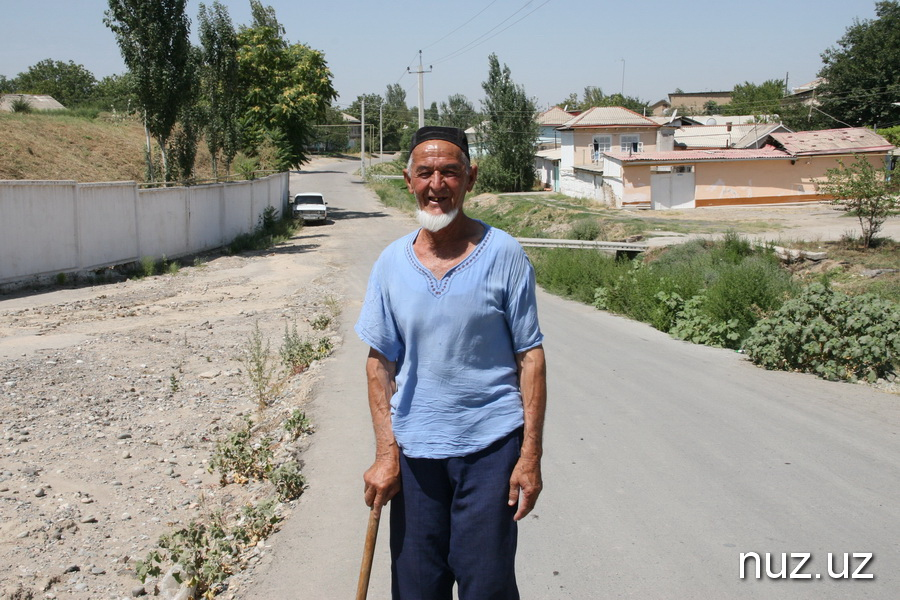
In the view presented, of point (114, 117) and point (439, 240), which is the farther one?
point (114, 117)

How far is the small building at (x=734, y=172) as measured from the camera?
1528 inches

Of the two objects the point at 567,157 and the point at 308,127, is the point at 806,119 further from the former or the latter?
the point at 308,127

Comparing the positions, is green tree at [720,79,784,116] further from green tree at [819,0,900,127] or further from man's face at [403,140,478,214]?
man's face at [403,140,478,214]

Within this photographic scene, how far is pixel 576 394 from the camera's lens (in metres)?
7.25

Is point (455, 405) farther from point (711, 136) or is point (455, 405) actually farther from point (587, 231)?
point (711, 136)

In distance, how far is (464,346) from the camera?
8.51 feet

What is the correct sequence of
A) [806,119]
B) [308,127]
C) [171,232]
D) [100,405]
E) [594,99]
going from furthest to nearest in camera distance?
1. [594,99]
2. [806,119]
3. [308,127]
4. [171,232]
5. [100,405]

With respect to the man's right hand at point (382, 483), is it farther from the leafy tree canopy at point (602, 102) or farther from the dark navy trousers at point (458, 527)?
the leafy tree canopy at point (602, 102)

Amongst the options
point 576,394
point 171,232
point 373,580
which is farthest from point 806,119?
point 373,580

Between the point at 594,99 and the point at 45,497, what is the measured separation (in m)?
114

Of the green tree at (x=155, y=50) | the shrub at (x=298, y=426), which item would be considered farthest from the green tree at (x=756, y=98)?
the shrub at (x=298, y=426)

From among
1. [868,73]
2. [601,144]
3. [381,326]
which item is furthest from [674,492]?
[868,73]

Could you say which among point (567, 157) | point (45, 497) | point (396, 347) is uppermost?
point (567, 157)

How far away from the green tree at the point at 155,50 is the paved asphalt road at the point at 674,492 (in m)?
16.6
